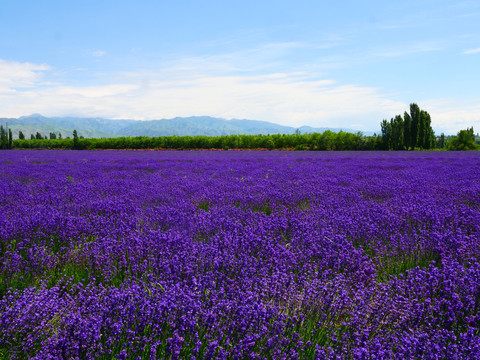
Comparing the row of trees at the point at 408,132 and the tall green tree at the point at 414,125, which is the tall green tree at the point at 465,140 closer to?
the row of trees at the point at 408,132

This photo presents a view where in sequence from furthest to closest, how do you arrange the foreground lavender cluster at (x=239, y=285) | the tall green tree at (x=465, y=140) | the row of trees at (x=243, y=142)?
the tall green tree at (x=465, y=140) < the row of trees at (x=243, y=142) < the foreground lavender cluster at (x=239, y=285)

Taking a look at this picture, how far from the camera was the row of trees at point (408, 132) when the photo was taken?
1650 inches

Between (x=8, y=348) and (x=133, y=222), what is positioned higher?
(x=133, y=222)

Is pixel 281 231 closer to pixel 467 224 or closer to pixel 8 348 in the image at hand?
pixel 467 224

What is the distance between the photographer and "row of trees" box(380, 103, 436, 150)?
41.9m

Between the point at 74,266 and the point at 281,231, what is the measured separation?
2185mm

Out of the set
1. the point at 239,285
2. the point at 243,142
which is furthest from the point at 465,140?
the point at 239,285

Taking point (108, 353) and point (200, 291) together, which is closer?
point (108, 353)

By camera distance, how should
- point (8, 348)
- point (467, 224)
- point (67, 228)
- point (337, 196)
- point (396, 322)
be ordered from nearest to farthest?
point (8, 348) < point (396, 322) < point (67, 228) < point (467, 224) < point (337, 196)

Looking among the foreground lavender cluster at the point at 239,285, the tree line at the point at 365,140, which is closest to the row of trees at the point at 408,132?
the tree line at the point at 365,140

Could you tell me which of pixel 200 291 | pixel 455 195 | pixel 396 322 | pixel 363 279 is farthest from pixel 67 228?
pixel 455 195

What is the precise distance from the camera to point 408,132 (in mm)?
42000

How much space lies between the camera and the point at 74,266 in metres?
2.88

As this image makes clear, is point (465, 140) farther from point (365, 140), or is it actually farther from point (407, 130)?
point (365, 140)
